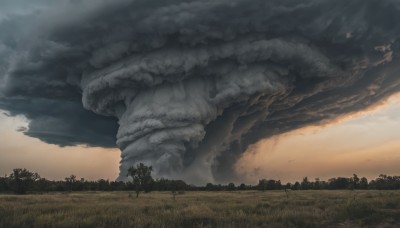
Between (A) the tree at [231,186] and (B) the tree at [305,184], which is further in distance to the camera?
(B) the tree at [305,184]

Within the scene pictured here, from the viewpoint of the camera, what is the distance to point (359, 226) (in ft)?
63.1

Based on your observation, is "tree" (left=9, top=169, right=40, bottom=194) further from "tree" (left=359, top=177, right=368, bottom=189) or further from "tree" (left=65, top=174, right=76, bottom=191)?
"tree" (left=359, top=177, right=368, bottom=189)

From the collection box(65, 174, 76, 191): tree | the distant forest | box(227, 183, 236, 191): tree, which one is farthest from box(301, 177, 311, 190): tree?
box(65, 174, 76, 191): tree

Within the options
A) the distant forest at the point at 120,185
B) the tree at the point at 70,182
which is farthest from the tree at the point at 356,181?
the tree at the point at 70,182

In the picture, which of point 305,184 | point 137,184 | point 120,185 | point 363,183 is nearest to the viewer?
point 137,184

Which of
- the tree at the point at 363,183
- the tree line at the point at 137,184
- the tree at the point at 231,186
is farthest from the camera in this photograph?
the tree at the point at 363,183

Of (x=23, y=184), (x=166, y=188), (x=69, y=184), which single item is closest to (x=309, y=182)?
(x=166, y=188)

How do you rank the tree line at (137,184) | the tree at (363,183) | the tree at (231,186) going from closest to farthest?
the tree line at (137,184), the tree at (231,186), the tree at (363,183)

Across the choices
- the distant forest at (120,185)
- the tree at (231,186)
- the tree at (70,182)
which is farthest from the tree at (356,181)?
the tree at (70,182)

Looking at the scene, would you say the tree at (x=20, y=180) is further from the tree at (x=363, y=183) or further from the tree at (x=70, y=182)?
the tree at (x=363, y=183)

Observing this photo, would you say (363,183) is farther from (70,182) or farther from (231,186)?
(70,182)

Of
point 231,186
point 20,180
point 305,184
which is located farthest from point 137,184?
point 305,184

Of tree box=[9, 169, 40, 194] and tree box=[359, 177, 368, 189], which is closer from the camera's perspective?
tree box=[9, 169, 40, 194]

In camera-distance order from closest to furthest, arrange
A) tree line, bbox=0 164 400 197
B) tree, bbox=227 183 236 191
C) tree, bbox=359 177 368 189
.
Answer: tree line, bbox=0 164 400 197 → tree, bbox=227 183 236 191 → tree, bbox=359 177 368 189
